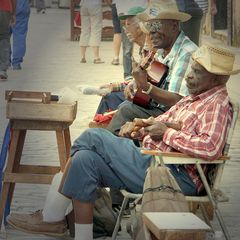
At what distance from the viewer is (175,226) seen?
11.0 feet

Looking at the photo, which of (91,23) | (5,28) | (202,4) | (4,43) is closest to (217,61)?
(202,4)

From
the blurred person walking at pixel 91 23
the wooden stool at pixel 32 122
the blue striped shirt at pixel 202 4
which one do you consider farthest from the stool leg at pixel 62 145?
the blurred person walking at pixel 91 23

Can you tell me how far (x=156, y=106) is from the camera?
6.09 meters

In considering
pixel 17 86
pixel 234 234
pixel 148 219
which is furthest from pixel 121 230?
pixel 17 86

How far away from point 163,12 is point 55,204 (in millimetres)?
1461

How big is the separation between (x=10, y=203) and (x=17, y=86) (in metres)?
6.30

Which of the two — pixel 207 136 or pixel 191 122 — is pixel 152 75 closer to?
pixel 191 122

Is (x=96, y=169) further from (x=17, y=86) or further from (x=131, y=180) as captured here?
(x=17, y=86)

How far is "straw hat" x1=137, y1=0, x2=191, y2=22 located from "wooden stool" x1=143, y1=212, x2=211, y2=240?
8.50ft

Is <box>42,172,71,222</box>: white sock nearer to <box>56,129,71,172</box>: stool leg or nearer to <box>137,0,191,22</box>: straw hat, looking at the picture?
<box>56,129,71,172</box>: stool leg

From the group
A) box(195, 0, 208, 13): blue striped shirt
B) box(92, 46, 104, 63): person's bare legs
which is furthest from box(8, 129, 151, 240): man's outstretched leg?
box(92, 46, 104, 63): person's bare legs

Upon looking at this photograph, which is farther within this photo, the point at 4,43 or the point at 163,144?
the point at 4,43

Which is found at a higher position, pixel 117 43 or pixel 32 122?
pixel 32 122

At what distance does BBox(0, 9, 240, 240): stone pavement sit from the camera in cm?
635
